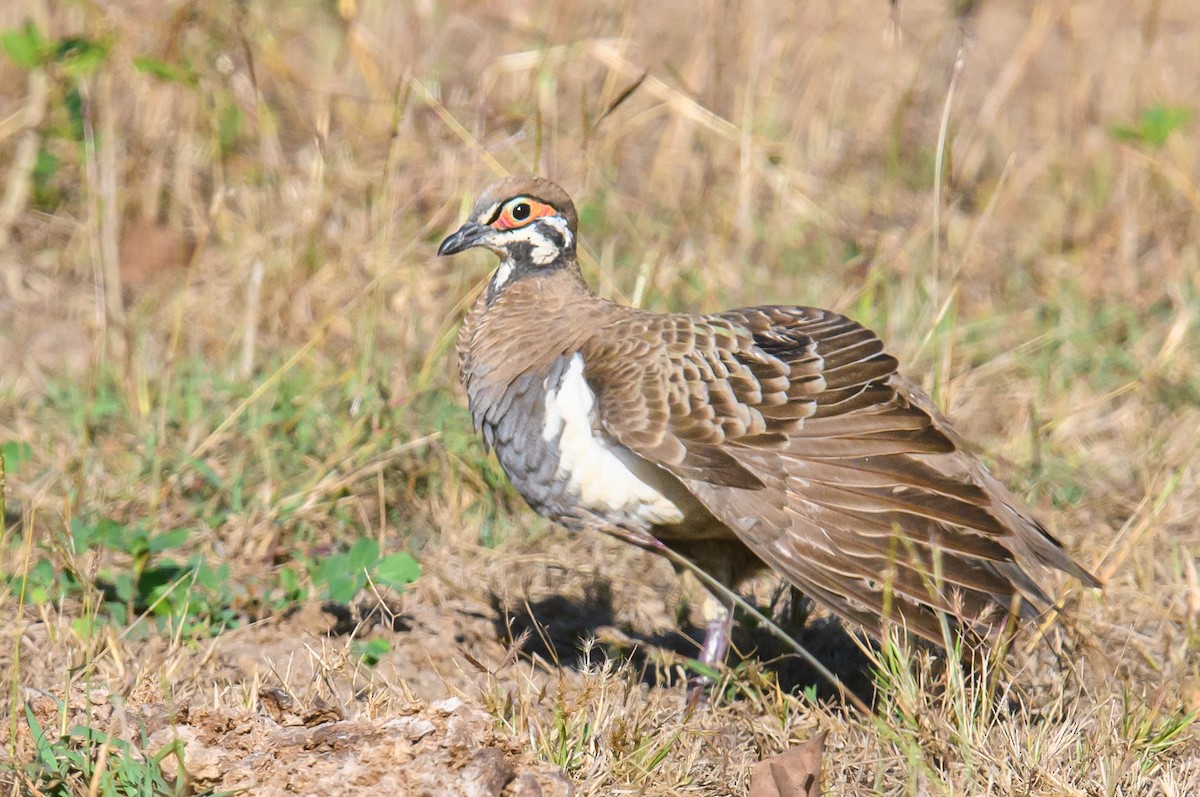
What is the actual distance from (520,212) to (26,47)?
97.6 inches

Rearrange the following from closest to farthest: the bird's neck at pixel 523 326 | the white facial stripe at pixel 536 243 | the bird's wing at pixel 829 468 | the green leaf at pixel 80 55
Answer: the bird's wing at pixel 829 468
the bird's neck at pixel 523 326
the white facial stripe at pixel 536 243
the green leaf at pixel 80 55

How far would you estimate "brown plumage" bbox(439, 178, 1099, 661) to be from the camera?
301 cm

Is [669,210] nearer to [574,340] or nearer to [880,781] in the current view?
[574,340]

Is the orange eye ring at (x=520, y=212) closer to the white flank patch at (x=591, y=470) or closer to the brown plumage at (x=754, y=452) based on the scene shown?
the brown plumage at (x=754, y=452)

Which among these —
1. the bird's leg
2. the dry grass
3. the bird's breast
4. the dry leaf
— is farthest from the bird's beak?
the dry leaf

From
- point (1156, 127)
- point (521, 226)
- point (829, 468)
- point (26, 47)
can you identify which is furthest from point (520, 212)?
point (1156, 127)

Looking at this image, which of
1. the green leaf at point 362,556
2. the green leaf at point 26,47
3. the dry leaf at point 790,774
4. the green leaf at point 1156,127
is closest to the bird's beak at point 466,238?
the green leaf at point 362,556

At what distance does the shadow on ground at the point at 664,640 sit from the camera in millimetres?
3639

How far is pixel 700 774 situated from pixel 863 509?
67cm

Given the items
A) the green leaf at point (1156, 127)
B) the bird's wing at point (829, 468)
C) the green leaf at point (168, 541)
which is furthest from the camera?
the green leaf at point (1156, 127)

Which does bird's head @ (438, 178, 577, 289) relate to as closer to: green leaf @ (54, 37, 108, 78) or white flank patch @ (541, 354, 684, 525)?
white flank patch @ (541, 354, 684, 525)

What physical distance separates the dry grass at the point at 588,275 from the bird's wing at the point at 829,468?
0.24 metres

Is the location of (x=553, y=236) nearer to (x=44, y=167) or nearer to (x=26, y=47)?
(x=26, y=47)

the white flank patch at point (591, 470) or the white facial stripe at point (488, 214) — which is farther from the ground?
the white facial stripe at point (488, 214)
